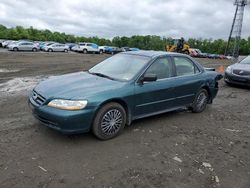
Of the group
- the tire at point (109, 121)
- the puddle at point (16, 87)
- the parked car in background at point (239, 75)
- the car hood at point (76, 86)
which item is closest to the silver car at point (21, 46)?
the puddle at point (16, 87)

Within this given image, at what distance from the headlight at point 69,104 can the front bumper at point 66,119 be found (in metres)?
0.06

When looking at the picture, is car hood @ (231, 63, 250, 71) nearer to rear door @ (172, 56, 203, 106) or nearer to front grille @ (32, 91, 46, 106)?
rear door @ (172, 56, 203, 106)

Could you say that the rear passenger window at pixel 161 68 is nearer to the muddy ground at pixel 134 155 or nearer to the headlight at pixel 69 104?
the muddy ground at pixel 134 155

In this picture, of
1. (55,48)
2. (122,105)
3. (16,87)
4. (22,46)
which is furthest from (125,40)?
(122,105)

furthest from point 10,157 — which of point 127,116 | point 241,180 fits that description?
point 241,180

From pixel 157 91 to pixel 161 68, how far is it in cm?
58

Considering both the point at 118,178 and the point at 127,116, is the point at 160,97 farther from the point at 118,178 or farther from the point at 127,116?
the point at 118,178

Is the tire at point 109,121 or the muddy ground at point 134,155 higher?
the tire at point 109,121

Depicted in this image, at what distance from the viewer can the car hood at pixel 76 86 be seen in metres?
4.57

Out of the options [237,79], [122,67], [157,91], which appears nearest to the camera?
[157,91]

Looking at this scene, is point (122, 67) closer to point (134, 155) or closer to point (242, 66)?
point (134, 155)

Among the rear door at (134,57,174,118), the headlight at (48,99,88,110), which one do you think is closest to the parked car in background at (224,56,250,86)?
the rear door at (134,57,174,118)

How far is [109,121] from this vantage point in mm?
4824

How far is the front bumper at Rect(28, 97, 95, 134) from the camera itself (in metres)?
4.34
